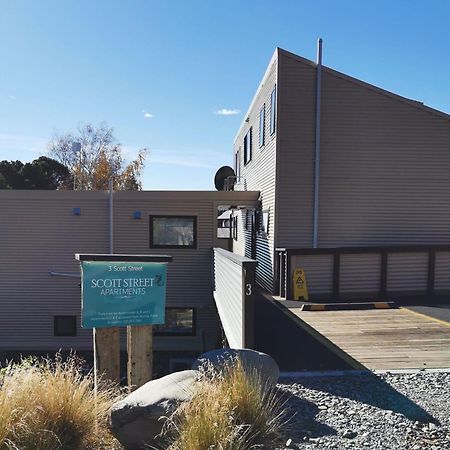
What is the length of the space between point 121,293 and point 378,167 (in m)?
Answer: 8.37

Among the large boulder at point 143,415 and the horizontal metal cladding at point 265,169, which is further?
the horizontal metal cladding at point 265,169

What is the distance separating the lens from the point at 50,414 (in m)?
3.15

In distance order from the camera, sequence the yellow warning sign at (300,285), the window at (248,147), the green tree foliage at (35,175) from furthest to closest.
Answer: the green tree foliage at (35,175)
the window at (248,147)
the yellow warning sign at (300,285)

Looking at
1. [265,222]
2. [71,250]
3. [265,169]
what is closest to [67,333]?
[71,250]

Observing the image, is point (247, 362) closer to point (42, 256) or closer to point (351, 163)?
point (351, 163)

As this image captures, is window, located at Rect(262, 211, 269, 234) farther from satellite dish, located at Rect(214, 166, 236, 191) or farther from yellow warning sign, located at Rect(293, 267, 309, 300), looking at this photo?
satellite dish, located at Rect(214, 166, 236, 191)

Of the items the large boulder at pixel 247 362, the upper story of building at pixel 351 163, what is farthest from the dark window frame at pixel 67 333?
the large boulder at pixel 247 362

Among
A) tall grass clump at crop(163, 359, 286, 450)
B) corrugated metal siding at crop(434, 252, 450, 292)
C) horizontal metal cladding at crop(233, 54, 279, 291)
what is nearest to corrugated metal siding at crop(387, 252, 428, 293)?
corrugated metal siding at crop(434, 252, 450, 292)

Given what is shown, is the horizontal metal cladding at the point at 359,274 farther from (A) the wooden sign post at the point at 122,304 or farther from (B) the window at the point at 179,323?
(A) the wooden sign post at the point at 122,304

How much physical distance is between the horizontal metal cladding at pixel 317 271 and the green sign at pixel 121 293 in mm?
5318

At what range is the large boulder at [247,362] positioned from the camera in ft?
12.9

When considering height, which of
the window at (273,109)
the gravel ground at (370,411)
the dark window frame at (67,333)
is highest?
the window at (273,109)

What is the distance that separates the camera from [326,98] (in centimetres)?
1066

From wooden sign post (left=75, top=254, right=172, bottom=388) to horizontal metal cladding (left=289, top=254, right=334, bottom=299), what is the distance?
5.33 metres
